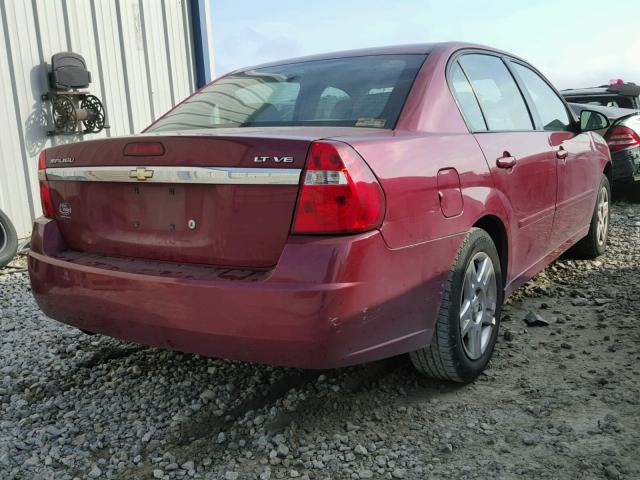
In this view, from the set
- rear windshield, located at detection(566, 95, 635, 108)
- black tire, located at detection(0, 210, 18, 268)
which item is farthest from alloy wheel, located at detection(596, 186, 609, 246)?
black tire, located at detection(0, 210, 18, 268)

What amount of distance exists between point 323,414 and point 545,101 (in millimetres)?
2633

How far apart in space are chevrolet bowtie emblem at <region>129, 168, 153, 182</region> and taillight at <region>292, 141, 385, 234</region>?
635 millimetres

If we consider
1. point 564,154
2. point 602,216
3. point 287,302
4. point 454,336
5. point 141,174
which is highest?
point 141,174

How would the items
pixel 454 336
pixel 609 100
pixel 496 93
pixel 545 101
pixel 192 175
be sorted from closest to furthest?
pixel 192 175, pixel 454 336, pixel 496 93, pixel 545 101, pixel 609 100

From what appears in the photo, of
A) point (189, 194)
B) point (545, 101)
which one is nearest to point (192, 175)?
point (189, 194)

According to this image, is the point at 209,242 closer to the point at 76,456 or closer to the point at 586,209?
the point at 76,456

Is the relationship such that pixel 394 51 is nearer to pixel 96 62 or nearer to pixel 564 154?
pixel 564 154

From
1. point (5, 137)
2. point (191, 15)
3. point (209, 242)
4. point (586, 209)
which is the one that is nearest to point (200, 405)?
point (209, 242)

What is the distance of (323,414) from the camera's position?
252 centimetres

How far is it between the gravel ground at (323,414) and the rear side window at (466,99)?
1166mm

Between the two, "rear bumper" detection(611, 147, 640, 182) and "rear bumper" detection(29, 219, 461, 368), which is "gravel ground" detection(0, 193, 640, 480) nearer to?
"rear bumper" detection(29, 219, 461, 368)

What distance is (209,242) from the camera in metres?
2.20

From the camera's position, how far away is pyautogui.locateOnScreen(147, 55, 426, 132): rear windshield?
256cm

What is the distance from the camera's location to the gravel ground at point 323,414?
2.17m
